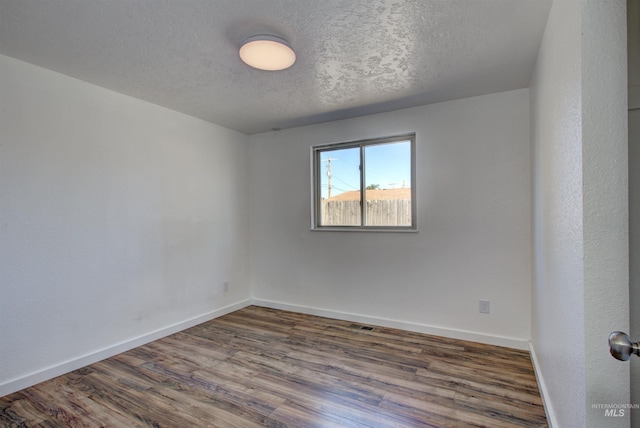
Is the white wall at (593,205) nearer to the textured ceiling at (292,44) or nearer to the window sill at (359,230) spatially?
the textured ceiling at (292,44)

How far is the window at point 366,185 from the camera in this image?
3.23m

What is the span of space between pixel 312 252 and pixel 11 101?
291cm

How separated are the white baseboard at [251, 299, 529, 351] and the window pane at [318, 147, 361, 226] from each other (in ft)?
3.50

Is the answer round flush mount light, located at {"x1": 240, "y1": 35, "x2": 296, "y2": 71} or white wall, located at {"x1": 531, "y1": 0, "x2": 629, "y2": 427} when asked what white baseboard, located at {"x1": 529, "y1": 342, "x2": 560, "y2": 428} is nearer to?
white wall, located at {"x1": 531, "y1": 0, "x2": 629, "y2": 427}

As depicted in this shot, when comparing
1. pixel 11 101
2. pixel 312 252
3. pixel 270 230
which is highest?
pixel 11 101

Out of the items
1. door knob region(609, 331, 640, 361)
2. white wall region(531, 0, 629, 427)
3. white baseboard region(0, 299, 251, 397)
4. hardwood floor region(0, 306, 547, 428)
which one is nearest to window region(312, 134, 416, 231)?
hardwood floor region(0, 306, 547, 428)

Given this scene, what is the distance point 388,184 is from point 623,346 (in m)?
2.62

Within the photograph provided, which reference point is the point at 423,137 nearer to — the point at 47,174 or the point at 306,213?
the point at 306,213

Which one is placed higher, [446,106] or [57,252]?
[446,106]

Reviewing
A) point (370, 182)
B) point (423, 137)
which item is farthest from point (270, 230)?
point (423, 137)

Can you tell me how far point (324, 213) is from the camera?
3.78 metres

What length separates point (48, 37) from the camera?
187 centimetres

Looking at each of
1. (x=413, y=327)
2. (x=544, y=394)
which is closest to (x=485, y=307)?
(x=413, y=327)

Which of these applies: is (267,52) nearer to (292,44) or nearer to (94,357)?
(292,44)
